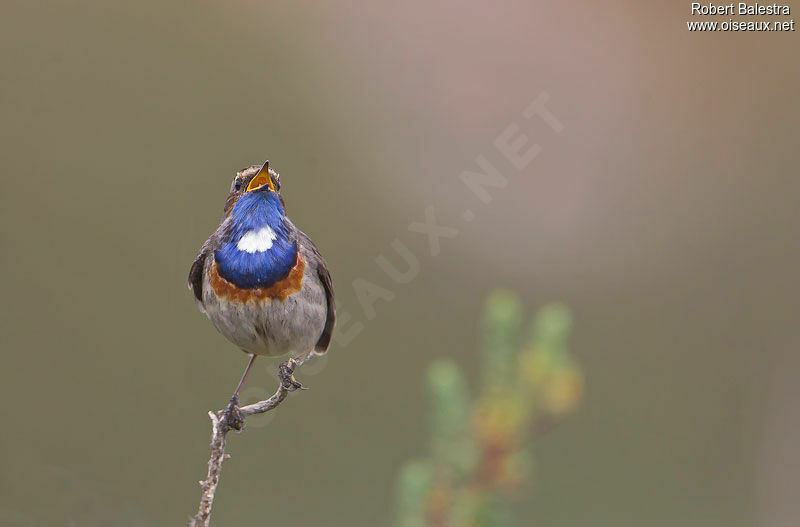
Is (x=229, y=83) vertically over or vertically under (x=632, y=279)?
over

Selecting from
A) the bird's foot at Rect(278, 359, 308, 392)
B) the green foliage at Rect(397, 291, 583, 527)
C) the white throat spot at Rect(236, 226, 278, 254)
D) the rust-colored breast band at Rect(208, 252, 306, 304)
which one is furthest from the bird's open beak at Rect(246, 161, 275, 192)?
the green foliage at Rect(397, 291, 583, 527)

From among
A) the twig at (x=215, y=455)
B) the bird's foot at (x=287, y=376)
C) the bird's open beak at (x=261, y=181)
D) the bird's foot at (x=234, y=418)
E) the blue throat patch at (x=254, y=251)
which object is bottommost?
the twig at (x=215, y=455)

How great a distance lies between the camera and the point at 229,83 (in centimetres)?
853

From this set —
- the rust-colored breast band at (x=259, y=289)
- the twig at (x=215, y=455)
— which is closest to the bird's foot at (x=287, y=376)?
the twig at (x=215, y=455)

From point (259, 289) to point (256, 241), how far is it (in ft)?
0.52

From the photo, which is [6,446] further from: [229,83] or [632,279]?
[632,279]

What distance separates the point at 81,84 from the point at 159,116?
64 centimetres

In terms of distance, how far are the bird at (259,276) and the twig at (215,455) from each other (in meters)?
0.36

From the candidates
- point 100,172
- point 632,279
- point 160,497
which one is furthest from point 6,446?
point 632,279

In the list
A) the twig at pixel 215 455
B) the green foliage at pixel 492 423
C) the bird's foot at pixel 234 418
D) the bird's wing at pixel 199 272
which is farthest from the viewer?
the bird's wing at pixel 199 272

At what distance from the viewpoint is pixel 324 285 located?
3732 mm

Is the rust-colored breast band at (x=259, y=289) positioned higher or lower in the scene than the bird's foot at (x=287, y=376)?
higher

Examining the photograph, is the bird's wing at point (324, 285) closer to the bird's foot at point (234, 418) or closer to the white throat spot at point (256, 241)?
the white throat spot at point (256, 241)

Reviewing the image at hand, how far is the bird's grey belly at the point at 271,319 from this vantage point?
346cm
